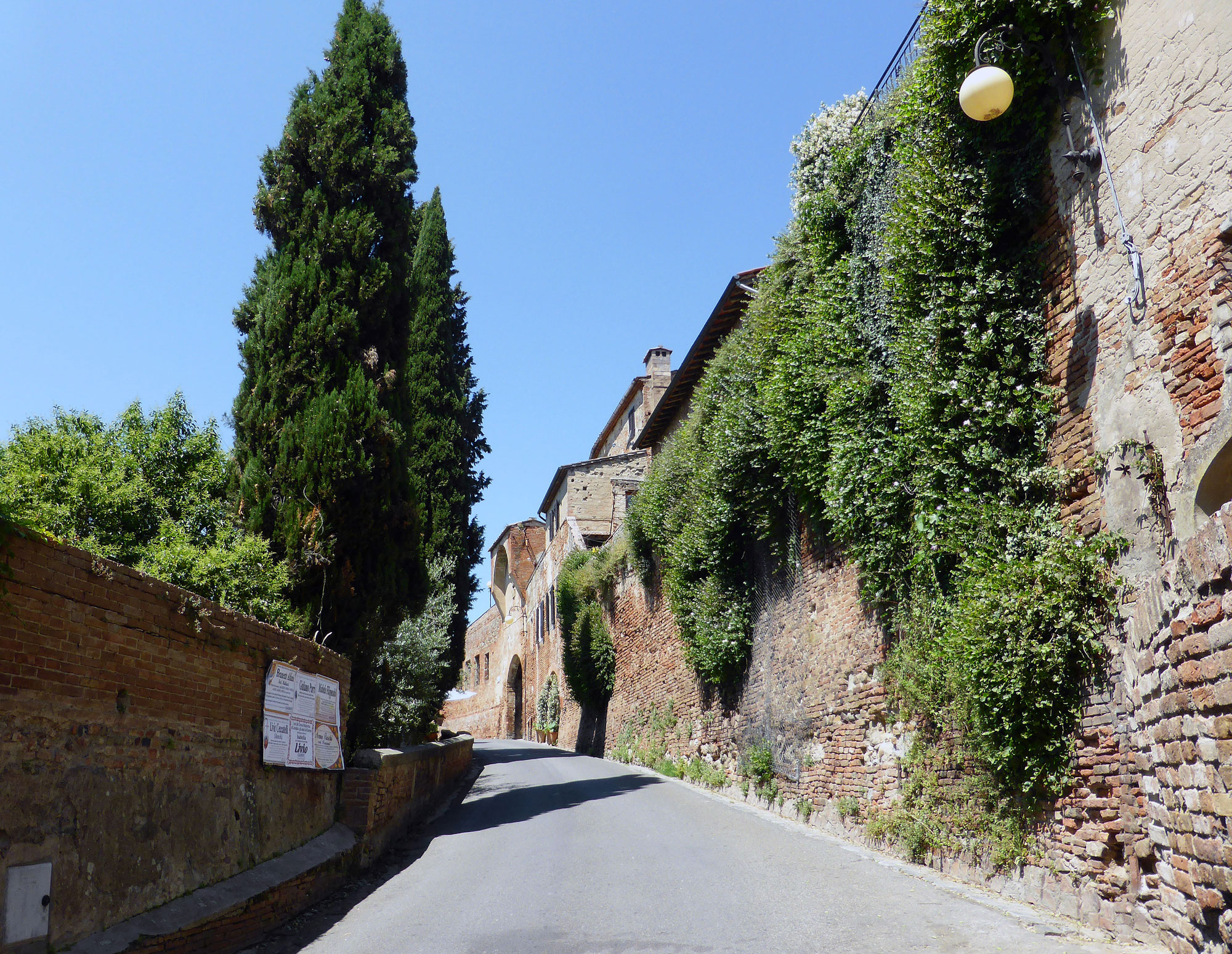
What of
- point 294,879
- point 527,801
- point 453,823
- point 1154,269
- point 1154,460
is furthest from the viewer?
point 527,801

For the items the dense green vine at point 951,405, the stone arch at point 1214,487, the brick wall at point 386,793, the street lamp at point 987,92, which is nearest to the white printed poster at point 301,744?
the brick wall at point 386,793

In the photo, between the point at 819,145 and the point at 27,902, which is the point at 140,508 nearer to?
the point at 27,902

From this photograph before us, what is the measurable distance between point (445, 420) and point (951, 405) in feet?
44.4

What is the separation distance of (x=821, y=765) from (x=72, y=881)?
9.07m

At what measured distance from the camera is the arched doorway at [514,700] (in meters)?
45.3

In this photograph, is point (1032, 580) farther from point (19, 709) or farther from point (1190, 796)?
point (19, 709)

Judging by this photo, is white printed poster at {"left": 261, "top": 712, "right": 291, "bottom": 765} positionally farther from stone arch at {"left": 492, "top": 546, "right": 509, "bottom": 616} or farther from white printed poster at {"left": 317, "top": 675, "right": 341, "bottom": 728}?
stone arch at {"left": 492, "top": 546, "right": 509, "bottom": 616}

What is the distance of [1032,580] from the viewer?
6906mm

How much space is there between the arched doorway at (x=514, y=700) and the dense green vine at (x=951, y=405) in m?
35.7

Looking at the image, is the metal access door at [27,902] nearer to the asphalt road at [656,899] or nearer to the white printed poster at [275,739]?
the asphalt road at [656,899]

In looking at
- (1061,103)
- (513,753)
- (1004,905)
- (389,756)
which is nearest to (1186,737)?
(1004,905)

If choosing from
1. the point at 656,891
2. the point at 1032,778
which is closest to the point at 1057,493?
the point at 1032,778

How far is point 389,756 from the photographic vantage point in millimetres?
10031

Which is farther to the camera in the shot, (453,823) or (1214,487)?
(453,823)
